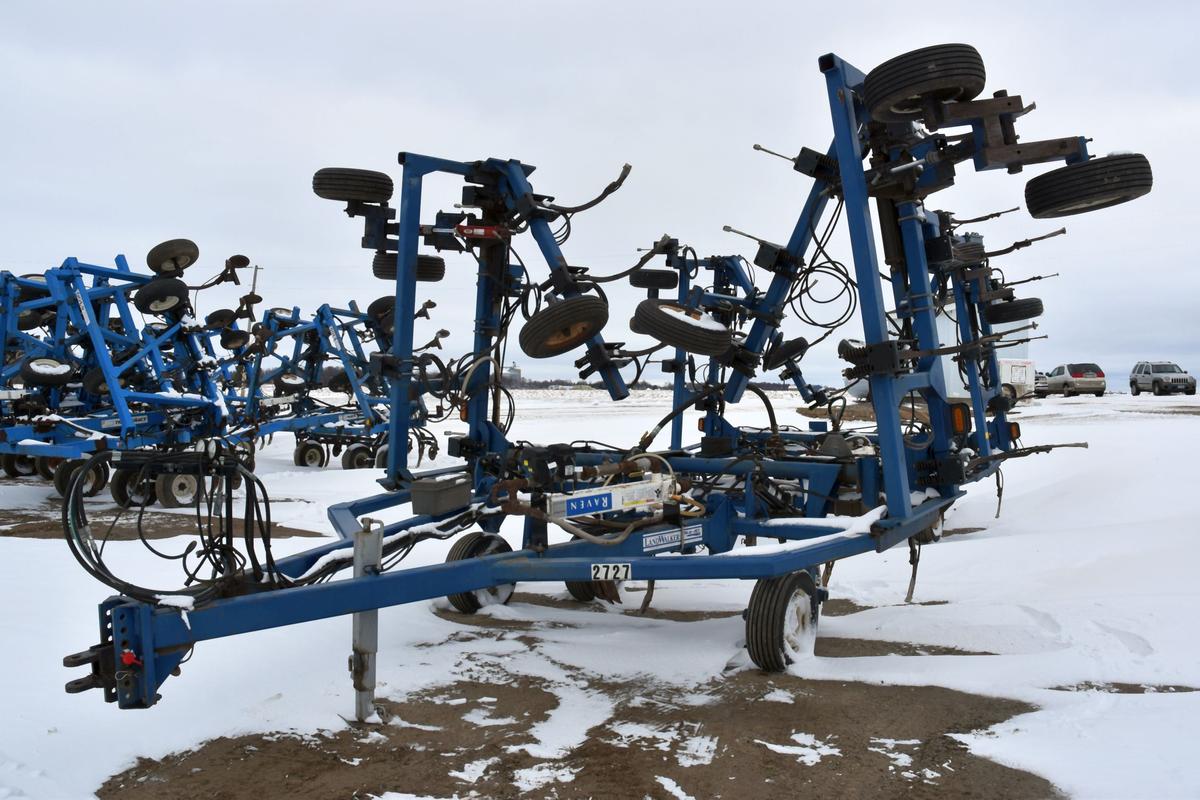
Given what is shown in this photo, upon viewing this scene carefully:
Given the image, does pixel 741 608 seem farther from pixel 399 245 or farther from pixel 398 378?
pixel 399 245

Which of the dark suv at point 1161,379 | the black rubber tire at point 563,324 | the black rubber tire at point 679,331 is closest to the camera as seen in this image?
the black rubber tire at point 563,324

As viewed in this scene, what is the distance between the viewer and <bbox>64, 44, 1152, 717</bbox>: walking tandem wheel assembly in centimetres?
380

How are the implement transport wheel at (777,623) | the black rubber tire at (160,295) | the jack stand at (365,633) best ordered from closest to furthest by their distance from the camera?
the jack stand at (365,633)
the implement transport wheel at (777,623)
the black rubber tire at (160,295)

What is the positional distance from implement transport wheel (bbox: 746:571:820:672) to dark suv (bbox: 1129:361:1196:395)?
132 ft

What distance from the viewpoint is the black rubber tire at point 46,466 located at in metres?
14.5

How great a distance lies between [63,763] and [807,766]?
2853 millimetres

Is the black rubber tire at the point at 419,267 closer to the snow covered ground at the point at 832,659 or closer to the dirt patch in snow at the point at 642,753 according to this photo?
the snow covered ground at the point at 832,659

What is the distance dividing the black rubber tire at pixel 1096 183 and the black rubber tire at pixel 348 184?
4.19 metres

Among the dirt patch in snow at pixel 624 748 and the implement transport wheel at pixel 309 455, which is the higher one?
the implement transport wheel at pixel 309 455

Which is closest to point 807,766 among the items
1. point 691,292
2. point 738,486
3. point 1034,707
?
point 1034,707

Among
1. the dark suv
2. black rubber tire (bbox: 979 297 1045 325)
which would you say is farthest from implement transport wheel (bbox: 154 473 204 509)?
the dark suv

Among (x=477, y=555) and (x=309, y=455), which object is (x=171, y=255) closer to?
(x=309, y=455)

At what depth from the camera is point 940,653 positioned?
4.95 m

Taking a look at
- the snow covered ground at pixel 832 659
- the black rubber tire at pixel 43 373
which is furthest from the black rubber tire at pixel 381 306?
the snow covered ground at pixel 832 659
